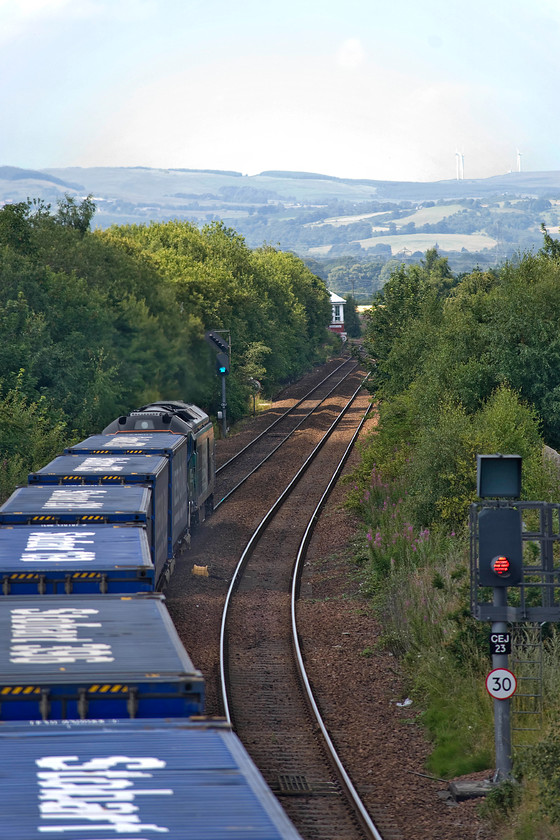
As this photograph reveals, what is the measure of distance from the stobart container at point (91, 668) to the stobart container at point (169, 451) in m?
11.0

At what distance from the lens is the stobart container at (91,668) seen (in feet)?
25.8

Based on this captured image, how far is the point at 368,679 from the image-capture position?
15578mm

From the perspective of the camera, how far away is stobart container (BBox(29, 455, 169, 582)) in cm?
1800

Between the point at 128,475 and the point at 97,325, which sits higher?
the point at 97,325

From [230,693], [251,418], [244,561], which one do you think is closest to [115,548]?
[230,693]

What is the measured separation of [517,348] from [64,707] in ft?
83.7

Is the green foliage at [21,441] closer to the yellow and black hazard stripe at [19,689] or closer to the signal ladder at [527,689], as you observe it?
the signal ladder at [527,689]

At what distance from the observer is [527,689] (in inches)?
512

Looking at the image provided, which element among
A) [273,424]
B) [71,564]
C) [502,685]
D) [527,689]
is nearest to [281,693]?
[527,689]

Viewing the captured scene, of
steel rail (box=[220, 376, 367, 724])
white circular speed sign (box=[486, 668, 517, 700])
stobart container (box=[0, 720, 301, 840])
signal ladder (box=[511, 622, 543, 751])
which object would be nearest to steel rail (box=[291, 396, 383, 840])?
steel rail (box=[220, 376, 367, 724])

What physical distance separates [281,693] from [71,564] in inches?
184

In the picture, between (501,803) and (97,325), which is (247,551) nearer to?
(501,803)

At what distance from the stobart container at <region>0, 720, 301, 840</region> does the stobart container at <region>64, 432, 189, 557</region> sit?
44.5ft

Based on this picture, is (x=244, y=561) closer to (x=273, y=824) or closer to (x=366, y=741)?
(x=366, y=741)
